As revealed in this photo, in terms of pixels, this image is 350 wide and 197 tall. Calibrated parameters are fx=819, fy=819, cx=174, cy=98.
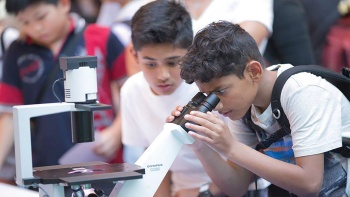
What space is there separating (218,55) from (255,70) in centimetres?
12

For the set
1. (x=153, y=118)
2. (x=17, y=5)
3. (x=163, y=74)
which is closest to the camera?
(x=163, y=74)

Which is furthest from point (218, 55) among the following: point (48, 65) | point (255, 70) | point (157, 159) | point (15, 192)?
point (48, 65)

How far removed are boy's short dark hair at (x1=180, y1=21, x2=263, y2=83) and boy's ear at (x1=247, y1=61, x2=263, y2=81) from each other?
0.6 inches

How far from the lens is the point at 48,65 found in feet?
11.2

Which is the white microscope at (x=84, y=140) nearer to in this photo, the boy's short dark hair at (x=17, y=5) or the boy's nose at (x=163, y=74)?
the boy's nose at (x=163, y=74)

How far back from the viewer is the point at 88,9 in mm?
4648

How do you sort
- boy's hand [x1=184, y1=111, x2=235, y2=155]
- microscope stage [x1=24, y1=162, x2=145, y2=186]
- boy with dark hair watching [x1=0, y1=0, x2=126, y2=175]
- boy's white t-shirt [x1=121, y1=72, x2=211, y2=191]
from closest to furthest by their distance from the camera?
microscope stage [x1=24, y1=162, x2=145, y2=186] → boy's hand [x1=184, y1=111, x2=235, y2=155] → boy's white t-shirt [x1=121, y1=72, x2=211, y2=191] → boy with dark hair watching [x1=0, y1=0, x2=126, y2=175]

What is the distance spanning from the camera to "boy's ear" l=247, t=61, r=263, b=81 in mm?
2285

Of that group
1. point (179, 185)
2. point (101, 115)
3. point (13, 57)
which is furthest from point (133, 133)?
point (13, 57)

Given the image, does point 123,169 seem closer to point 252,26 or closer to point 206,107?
point 206,107

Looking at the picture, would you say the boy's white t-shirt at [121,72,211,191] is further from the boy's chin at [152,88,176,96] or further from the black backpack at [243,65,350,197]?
the black backpack at [243,65,350,197]

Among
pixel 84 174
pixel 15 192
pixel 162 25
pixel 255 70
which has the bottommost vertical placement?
pixel 15 192

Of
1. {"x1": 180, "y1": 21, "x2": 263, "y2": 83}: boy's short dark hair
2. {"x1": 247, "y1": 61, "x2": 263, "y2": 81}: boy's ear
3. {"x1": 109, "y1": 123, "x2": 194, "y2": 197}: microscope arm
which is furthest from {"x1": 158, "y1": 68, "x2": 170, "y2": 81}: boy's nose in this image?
{"x1": 109, "y1": 123, "x2": 194, "y2": 197}: microscope arm

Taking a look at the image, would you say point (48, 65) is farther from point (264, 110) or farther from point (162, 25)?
point (264, 110)
